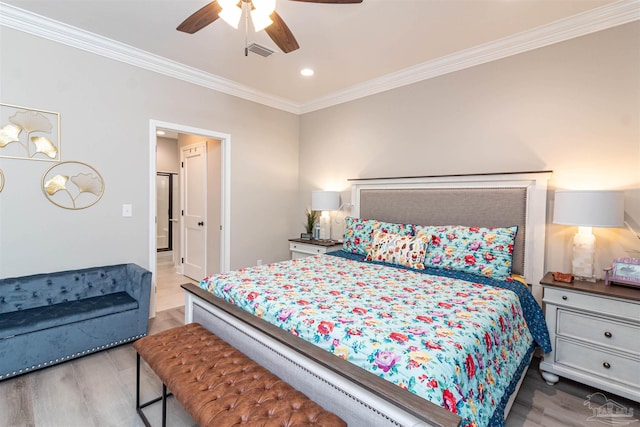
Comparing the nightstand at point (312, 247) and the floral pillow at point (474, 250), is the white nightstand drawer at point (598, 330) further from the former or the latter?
the nightstand at point (312, 247)

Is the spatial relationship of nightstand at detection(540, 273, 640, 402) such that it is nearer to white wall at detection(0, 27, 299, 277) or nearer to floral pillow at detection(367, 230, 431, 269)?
floral pillow at detection(367, 230, 431, 269)

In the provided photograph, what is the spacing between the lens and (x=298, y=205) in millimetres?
4961

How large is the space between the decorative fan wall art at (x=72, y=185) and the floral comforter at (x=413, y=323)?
5.34ft

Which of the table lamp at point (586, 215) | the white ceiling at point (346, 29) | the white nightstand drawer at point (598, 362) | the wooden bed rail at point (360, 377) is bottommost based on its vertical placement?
the white nightstand drawer at point (598, 362)

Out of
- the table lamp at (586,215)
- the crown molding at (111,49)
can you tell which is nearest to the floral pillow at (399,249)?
the table lamp at (586,215)

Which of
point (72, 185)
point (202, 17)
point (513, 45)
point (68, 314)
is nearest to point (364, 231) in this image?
point (513, 45)

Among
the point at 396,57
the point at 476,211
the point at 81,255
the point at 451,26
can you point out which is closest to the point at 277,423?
the point at 476,211

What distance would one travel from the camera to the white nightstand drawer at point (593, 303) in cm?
199

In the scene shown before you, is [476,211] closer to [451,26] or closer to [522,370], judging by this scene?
[522,370]

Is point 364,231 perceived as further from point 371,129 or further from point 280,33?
point 280,33

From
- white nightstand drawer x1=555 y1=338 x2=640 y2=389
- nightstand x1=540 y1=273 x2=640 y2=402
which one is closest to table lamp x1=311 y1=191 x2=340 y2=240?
nightstand x1=540 y1=273 x2=640 y2=402

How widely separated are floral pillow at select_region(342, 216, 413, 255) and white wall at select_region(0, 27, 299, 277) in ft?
5.15

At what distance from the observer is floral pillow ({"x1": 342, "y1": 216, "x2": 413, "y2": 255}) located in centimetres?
326

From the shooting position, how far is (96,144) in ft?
9.87
